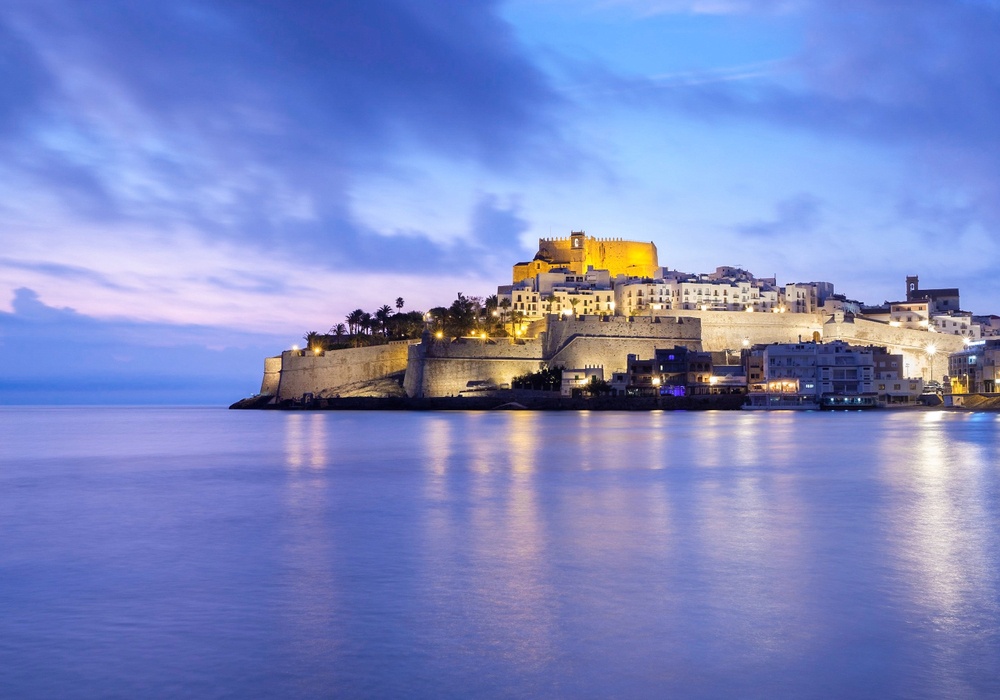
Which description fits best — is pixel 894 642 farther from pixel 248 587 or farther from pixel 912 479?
pixel 912 479

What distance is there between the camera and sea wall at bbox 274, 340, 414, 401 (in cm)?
4603

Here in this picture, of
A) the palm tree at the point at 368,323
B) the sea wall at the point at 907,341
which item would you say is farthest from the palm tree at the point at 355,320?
the sea wall at the point at 907,341

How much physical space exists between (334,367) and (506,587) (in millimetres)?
43091

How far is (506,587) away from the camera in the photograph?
5.20 metres

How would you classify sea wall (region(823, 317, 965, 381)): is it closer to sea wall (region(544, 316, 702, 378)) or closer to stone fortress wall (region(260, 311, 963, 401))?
stone fortress wall (region(260, 311, 963, 401))

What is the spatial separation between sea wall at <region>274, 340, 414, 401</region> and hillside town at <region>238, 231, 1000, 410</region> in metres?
0.06

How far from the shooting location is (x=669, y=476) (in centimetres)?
1242

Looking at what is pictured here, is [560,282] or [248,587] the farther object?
[560,282]

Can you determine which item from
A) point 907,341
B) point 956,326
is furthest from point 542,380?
point 956,326

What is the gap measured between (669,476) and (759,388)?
32088 mm

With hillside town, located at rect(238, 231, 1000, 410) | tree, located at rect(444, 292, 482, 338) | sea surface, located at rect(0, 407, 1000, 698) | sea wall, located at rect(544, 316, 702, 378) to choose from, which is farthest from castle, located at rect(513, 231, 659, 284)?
sea surface, located at rect(0, 407, 1000, 698)

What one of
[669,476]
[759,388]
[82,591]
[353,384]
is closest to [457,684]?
[82,591]

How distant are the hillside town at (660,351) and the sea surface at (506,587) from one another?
30856mm

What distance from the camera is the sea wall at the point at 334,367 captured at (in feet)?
151
